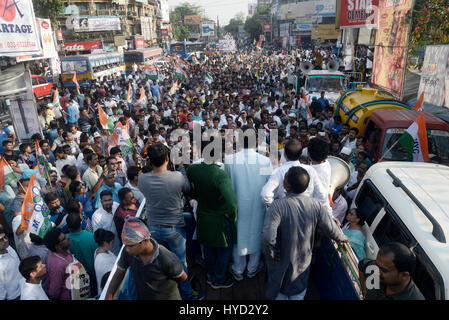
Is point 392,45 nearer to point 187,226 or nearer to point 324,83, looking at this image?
point 324,83

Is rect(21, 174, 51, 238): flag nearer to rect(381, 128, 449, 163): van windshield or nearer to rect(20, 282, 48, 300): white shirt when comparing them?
rect(20, 282, 48, 300): white shirt

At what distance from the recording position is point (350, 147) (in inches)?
260

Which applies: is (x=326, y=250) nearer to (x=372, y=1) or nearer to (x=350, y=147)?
(x=350, y=147)

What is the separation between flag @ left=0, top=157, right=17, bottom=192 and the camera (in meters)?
5.13

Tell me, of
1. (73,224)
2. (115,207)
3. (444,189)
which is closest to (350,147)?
(444,189)

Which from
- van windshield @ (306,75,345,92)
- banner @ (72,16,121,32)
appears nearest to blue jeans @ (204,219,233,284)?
van windshield @ (306,75,345,92)

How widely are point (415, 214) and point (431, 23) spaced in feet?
30.0

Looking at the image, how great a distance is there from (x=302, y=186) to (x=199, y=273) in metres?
2.01

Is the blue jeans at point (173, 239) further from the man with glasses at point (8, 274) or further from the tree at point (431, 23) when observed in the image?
the tree at point (431, 23)

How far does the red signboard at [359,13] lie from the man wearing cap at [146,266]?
13.7m

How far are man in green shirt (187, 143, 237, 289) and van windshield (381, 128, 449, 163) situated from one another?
360 cm

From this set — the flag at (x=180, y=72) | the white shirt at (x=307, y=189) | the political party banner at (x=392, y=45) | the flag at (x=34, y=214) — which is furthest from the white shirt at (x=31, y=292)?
the flag at (x=180, y=72)

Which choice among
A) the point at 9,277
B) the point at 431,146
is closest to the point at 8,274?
the point at 9,277

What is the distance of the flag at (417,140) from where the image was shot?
4707 mm
